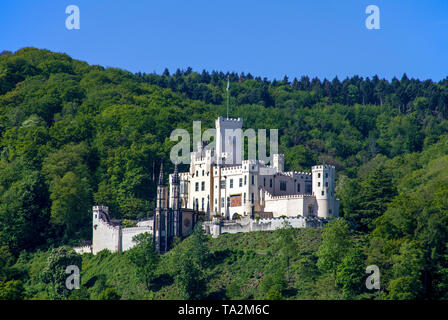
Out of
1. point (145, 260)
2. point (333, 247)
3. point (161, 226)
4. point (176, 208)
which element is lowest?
point (145, 260)

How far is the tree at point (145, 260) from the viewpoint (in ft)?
327

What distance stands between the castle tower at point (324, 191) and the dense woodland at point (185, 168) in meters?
1.90

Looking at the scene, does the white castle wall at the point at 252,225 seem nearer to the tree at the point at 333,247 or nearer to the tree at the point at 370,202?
the tree at the point at 370,202

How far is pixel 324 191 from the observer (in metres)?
106

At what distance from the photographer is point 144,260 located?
330ft

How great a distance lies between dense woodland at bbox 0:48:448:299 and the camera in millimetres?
94312

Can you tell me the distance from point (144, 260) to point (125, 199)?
78.6 feet

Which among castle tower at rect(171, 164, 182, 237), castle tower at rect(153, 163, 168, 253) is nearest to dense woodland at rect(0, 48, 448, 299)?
castle tower at rect(153, 163, 168, 253)

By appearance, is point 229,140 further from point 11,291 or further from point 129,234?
point 11,291

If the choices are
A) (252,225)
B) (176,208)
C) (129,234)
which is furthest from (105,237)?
(252,225)

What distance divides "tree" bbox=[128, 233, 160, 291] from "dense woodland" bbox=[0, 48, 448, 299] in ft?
0.40

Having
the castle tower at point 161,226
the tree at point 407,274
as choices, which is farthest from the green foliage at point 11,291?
the tree at point 407,274

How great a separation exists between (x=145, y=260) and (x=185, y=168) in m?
31.0

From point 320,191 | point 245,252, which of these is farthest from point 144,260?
point 320,191
